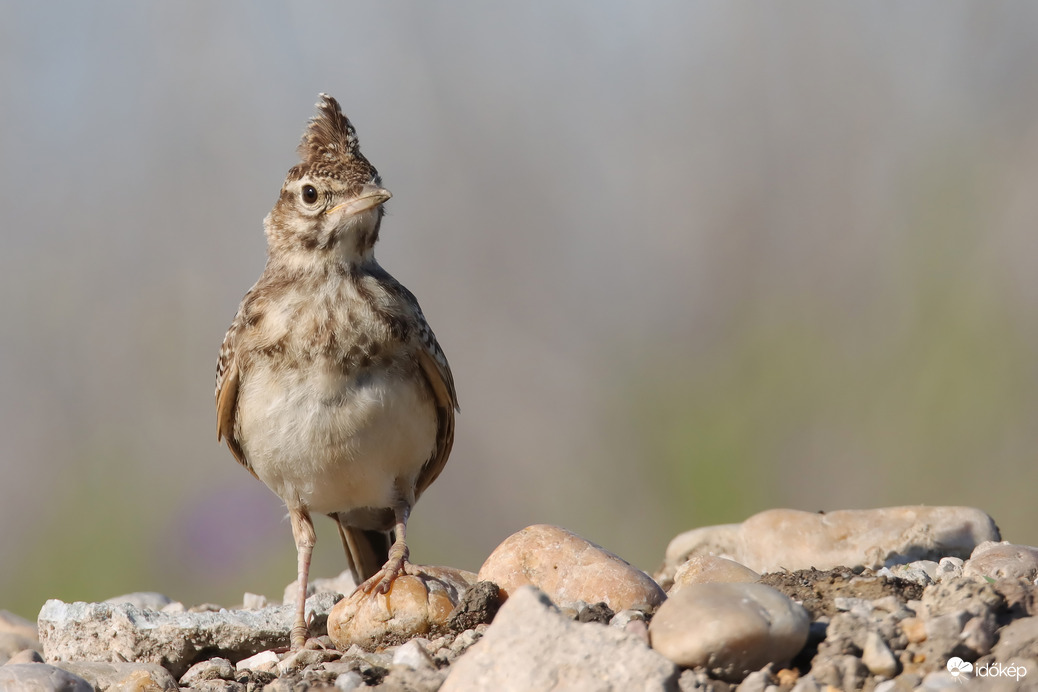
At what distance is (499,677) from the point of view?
417 cm

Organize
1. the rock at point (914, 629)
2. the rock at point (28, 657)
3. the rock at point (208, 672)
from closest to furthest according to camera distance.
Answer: the rock at point (914, 629)
the rock at point (208, 672)
the rock at point (28, 657)

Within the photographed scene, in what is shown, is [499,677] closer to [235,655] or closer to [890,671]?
[890,671]

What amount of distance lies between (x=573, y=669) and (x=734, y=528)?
392 centimetres

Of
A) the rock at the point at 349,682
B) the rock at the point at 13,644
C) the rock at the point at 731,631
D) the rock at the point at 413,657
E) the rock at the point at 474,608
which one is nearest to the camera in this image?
the rock at the point at 731,631

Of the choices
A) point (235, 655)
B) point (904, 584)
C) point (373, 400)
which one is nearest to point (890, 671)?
point (904, 584)

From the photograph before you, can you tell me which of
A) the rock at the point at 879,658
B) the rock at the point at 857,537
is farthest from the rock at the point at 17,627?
the rock at the point at 879,658

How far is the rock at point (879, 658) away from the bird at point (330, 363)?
8.80ft

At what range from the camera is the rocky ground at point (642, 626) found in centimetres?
421

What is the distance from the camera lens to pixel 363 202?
6574 mm

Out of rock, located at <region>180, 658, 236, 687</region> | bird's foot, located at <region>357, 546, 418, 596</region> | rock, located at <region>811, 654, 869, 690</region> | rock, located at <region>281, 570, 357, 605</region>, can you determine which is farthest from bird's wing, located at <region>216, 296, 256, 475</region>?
rock, located at <region>811, 654, 869, 690</region>

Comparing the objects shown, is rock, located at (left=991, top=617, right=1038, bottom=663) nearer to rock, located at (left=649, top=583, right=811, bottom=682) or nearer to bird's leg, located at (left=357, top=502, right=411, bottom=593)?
rock, located at (left=649, top=583, right=811, bottom=682)

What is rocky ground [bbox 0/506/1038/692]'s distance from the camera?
421 centimetres

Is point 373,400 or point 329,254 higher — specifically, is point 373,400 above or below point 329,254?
below

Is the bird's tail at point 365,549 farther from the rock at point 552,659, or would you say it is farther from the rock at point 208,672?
the rock at point 552,659
